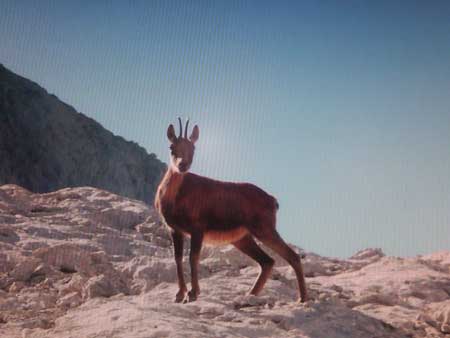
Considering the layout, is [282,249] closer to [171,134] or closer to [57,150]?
[171,134]

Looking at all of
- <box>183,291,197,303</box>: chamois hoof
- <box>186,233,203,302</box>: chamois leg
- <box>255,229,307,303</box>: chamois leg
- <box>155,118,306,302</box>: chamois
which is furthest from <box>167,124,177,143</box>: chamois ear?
<box>183,291,197,303</box>: chamois hoof

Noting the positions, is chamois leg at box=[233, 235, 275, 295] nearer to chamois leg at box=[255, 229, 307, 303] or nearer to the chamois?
the chamois

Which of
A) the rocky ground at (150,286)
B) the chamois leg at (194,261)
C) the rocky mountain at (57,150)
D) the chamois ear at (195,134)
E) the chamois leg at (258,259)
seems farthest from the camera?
the rocky mountain at (57,150)

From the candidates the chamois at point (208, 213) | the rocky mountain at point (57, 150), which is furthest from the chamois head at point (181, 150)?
the rocky mountain at point (57, 150)

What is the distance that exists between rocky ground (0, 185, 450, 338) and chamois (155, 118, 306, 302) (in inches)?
24.8

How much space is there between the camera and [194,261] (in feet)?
22.6

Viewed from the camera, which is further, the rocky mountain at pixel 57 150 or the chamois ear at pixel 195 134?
the rocky mountain at pixel 57 150

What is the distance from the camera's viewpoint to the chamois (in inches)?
278

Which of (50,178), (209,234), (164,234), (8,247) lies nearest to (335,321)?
(209,234)

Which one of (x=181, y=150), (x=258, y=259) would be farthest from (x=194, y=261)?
(x=181, y=150)

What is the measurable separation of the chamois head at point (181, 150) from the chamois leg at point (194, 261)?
101cm

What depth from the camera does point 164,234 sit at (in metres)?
13.1

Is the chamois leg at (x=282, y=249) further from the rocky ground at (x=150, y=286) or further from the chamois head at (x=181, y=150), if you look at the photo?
the chamois head at (x=181, y=150)

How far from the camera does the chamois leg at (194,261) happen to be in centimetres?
666
